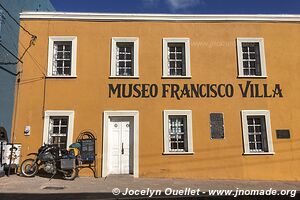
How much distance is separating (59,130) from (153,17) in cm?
644

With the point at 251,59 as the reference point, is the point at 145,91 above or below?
below

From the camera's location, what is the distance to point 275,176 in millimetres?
14570

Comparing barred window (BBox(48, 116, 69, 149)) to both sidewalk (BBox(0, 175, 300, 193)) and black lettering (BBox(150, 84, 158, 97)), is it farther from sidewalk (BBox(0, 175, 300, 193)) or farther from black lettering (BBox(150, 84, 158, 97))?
black lettering (BBox(150, 84, 158, 97))

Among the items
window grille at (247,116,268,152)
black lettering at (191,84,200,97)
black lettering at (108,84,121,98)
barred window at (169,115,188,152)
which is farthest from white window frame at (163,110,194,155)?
window grille at (247,116,268,152)

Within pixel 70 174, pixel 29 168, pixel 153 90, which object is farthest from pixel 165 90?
pixel 29 168

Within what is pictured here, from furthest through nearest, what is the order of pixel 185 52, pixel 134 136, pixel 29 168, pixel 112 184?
pixel 185 52 → pixel 134 136 → pixel 29 168 → pixel 112 184

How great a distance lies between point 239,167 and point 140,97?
5113 mm

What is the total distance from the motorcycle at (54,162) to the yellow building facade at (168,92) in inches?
31.6

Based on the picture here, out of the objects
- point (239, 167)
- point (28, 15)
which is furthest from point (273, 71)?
point (28, 15)

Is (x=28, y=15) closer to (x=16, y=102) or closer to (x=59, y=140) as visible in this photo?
(x=16, y=102)

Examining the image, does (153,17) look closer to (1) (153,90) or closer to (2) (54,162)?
(1) (153,90)

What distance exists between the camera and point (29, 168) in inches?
535

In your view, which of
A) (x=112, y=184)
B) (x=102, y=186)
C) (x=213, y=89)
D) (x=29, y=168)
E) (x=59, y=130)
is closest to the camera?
(x=102, y=186)

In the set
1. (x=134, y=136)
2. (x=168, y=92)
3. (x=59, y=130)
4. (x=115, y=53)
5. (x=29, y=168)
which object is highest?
(x=115, y=53)
